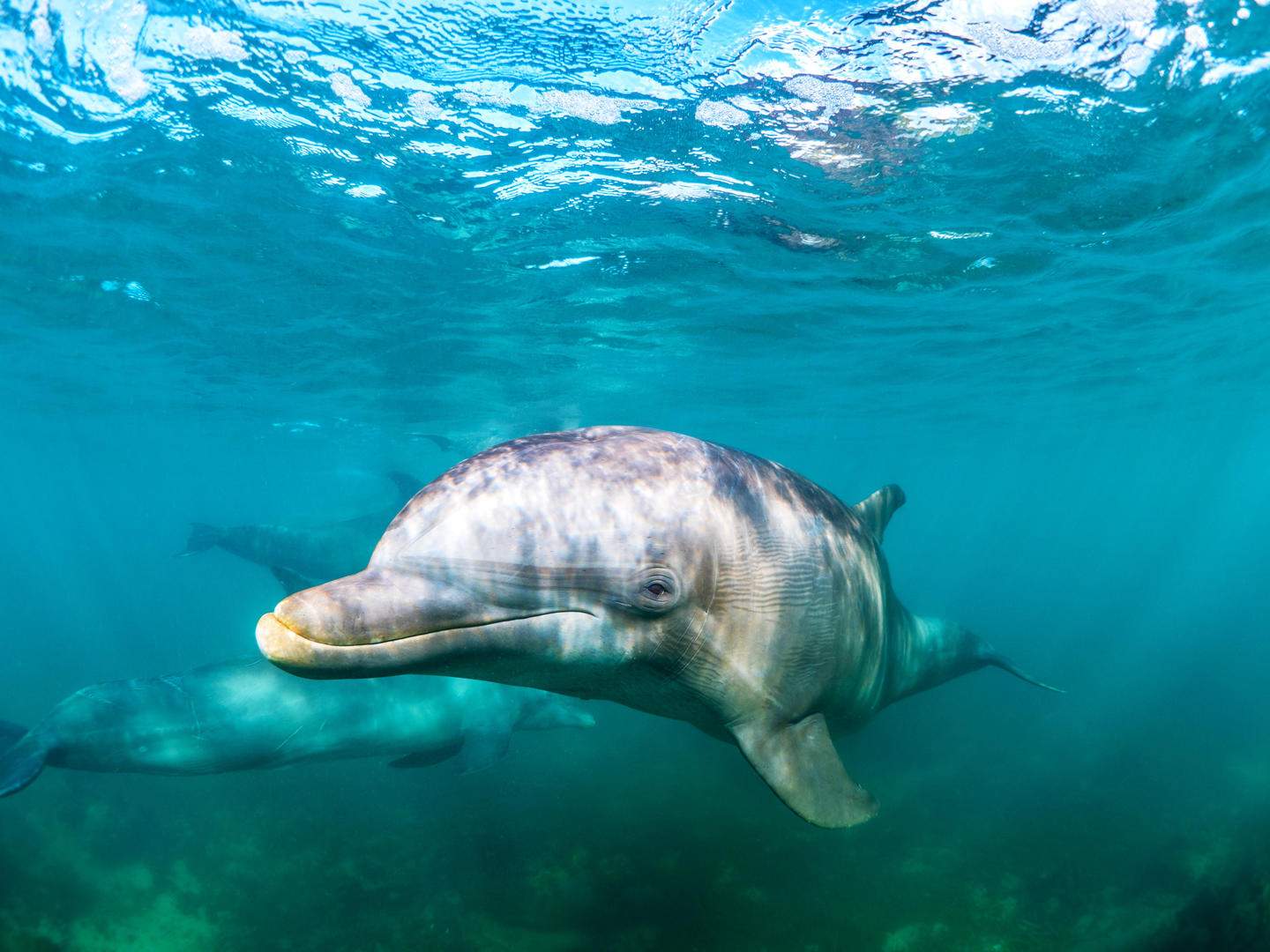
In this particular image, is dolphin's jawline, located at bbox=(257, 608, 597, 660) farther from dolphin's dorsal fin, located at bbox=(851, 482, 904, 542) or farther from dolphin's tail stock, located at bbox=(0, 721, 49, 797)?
dolphin's tail stock, located at bbox=(0, 721, 49, 797)

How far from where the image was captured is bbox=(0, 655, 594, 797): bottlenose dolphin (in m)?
8.39

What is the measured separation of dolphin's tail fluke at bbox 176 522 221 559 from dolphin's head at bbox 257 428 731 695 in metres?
21.4

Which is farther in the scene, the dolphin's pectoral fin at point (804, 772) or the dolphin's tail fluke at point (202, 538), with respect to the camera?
the dolphin's tail fluke at point (202, 538)

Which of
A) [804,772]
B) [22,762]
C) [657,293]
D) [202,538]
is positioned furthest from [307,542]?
[804,772]

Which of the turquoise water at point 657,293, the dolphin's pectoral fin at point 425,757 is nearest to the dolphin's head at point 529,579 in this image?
the turquoise water at point 657,293

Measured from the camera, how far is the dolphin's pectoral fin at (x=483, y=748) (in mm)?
9445

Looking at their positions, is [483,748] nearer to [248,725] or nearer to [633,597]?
[248,725]

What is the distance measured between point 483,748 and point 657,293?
38.9ft

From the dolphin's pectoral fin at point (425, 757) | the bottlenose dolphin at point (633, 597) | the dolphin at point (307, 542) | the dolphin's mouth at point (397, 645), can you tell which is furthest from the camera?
the dolphin at point (307, 542)

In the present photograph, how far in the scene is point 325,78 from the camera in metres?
9.45

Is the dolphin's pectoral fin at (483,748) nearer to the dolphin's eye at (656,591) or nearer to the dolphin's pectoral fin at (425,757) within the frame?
the dolphin's pectoral fin at (425,757)

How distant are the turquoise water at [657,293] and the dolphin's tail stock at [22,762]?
1317 mm

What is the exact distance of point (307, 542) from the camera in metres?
20.4

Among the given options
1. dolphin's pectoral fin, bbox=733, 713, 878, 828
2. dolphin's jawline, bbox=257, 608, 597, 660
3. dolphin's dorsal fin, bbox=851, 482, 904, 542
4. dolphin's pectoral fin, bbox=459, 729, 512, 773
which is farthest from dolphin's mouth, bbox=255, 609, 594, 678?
dolphin's pectoral fin, bbox=459, 729, 512, 773
